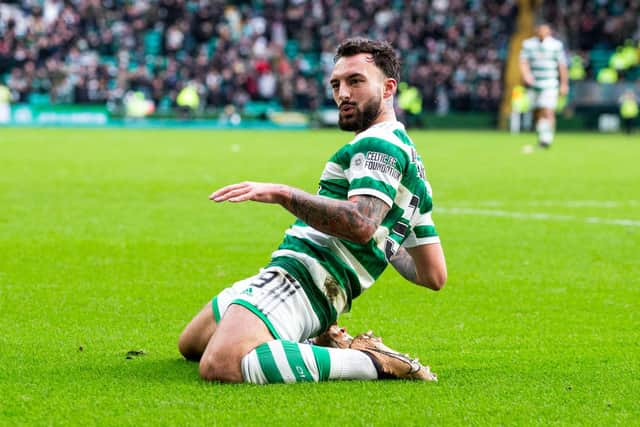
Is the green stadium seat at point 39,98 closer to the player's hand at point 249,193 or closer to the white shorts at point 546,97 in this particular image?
the white shorts at point 546,97

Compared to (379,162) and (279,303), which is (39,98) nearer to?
(279,303)

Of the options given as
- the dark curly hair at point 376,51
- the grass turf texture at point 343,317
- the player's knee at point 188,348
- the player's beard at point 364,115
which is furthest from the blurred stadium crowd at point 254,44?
the player's beard at point 364,115

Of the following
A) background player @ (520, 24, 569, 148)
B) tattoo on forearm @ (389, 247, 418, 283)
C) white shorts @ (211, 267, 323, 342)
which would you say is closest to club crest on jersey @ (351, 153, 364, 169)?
white shorts @ (211, 267, 323, 342)

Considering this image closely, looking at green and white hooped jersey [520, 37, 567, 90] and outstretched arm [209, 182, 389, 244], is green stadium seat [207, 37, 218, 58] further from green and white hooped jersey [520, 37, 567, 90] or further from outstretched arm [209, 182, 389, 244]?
outstretched arm [209, 182, 389, 244]

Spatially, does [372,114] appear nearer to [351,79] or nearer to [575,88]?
[351,79]

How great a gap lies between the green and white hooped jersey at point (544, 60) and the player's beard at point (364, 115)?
18.7 meters

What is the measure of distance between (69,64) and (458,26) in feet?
45.7

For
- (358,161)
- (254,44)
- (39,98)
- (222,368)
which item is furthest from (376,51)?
(254,44)

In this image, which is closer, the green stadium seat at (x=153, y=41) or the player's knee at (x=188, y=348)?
the player's knee at (x=188, y=348)

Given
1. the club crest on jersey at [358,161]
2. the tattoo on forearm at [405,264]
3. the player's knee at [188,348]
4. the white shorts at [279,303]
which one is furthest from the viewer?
the tattoo on forearm at [405,264]

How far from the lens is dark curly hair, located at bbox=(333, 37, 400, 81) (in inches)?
196

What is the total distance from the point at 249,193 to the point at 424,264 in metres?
1.45

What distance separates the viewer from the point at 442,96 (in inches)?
1604

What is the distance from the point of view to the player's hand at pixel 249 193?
433 cm
